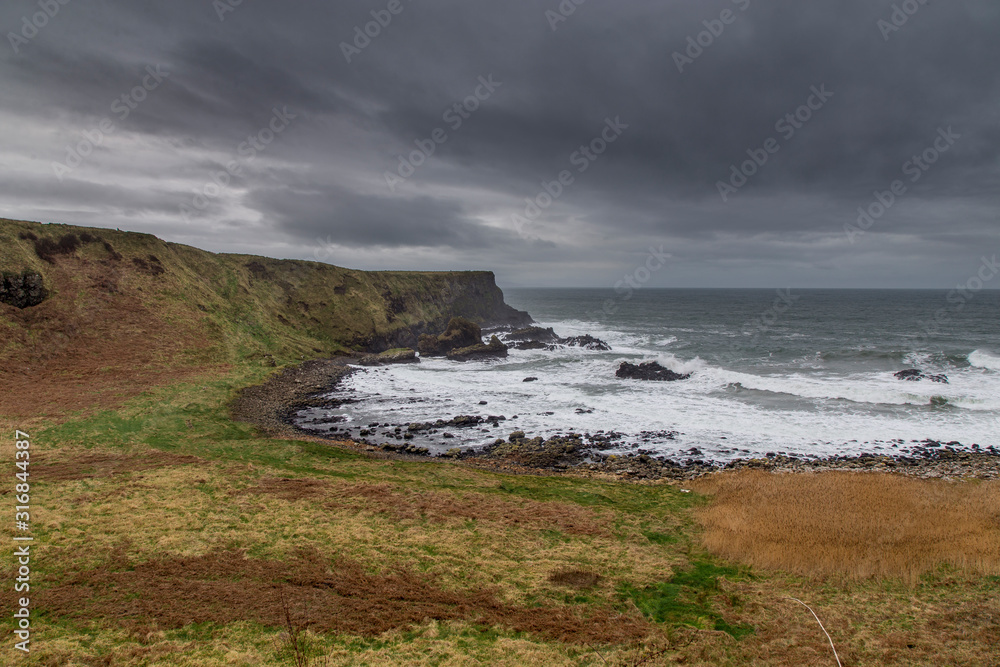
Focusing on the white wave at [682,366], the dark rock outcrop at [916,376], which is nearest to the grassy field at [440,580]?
the white wave at [682,366]

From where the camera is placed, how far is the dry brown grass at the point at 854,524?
39.2ft

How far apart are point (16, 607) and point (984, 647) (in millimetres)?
18389

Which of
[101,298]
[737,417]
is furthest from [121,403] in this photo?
[737,417]

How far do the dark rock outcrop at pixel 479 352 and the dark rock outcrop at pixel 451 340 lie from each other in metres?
1.67

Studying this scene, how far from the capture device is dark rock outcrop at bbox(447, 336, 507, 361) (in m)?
54.7

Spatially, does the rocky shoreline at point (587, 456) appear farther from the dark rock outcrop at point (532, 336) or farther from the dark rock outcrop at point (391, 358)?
the dark rock outcrop at point (532, 336)

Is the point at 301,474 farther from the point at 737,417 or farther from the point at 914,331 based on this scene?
the point at 914,331

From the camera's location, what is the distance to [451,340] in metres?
58.3

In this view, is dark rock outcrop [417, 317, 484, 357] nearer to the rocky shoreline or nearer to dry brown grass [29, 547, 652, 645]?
the rocky shoreline

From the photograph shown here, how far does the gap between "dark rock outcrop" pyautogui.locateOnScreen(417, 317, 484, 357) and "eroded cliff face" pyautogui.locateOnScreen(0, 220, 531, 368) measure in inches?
256

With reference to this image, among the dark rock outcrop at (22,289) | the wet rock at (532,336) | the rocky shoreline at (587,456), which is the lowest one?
the rocky shoreline at (587,456)

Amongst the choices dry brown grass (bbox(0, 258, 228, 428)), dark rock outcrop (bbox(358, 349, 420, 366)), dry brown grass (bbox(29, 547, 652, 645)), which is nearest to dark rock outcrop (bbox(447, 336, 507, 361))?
dark rock outcrop (bbox(358, 349, 420, 366))

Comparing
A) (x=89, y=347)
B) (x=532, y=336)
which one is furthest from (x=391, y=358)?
(x=532, y=336)

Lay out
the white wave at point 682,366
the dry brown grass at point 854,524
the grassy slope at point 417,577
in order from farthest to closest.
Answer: the white wave at point 682,366 → the dry brown grass at point 854,524 → the grassy slope at point 417,577
